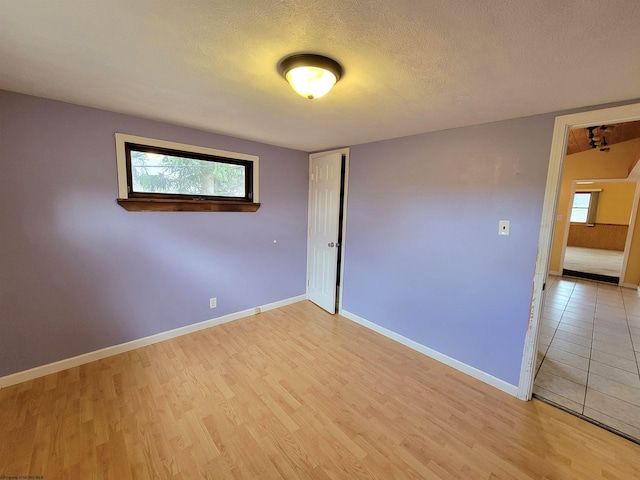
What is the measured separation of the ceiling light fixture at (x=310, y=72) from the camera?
4.06 feet

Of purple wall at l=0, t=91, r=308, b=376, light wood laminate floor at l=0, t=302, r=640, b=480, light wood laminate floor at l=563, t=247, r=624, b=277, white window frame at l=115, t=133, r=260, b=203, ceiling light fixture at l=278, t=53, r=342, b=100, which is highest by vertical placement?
ceiling light fixture at l=278, t=53, r=342, b=100

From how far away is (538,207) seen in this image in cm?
189

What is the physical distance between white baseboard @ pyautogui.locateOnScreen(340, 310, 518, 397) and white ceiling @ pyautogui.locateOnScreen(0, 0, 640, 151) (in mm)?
2134

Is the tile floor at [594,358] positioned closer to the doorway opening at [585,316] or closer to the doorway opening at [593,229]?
the doorway opening at [585,316]

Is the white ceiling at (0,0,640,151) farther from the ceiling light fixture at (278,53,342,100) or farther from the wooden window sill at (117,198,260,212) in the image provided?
the wooden window sill at (117,198,260,212)

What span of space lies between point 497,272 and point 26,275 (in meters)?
3.74

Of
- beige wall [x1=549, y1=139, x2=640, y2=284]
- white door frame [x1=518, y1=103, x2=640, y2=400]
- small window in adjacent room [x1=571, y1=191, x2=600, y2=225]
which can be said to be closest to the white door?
white door frame [x1=518, y1=103, x2=640, y2=400]

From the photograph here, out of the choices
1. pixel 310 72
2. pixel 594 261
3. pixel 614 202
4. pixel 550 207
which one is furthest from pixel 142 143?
pixel 614 202

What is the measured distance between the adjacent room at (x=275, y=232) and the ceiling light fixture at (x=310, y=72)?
0.01 metres

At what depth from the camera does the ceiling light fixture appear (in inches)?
48.7

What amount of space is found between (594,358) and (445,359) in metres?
1.54

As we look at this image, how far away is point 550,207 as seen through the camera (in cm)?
184

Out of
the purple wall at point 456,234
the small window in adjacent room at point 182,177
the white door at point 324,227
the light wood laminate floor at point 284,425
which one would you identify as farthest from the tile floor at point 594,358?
the small window in adjacent room at point 182,177

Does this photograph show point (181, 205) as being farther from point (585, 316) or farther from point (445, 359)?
point (585, 316)
